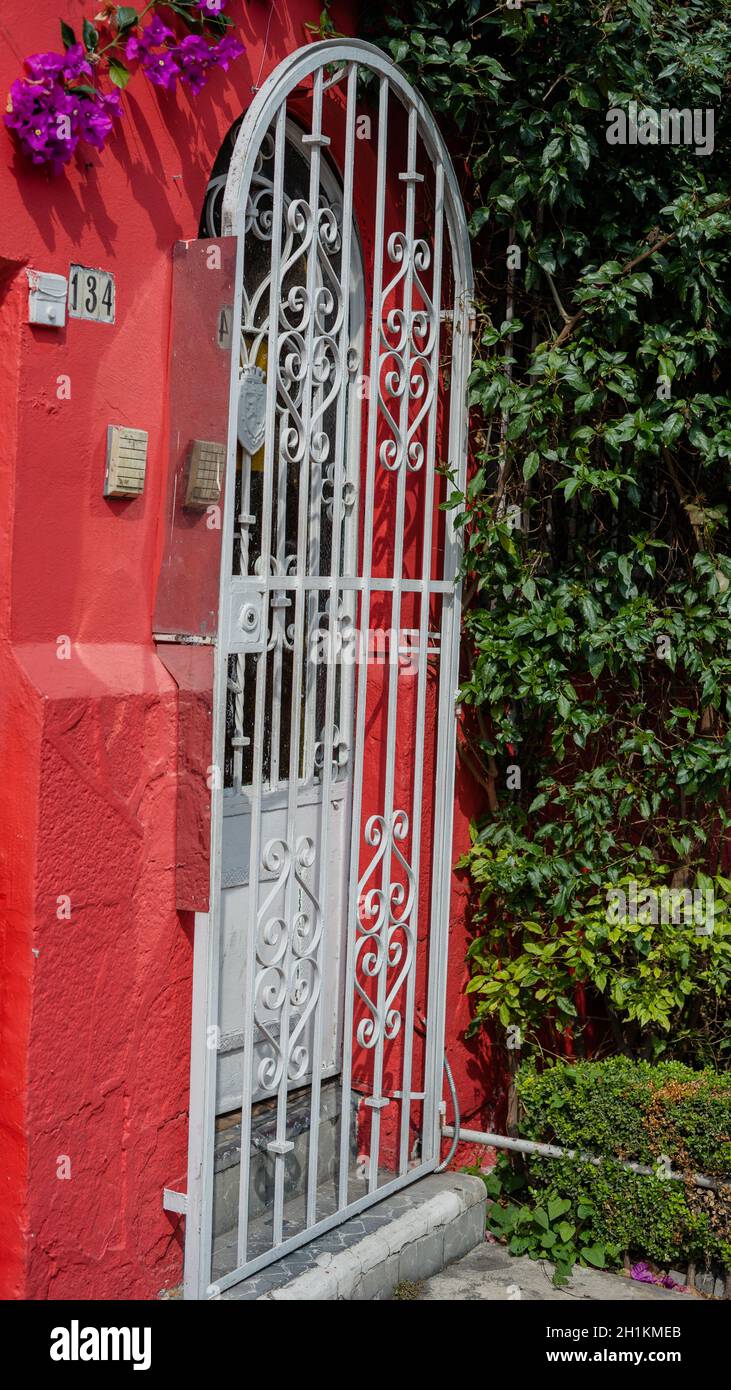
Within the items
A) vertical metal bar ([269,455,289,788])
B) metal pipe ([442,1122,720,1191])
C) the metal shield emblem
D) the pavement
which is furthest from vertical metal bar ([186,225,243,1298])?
metal pipe ([442,1122,720,1191])

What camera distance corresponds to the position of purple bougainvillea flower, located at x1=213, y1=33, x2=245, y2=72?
3.20m

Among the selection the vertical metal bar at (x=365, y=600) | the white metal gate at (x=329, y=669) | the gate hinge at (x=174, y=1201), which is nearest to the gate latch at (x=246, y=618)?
the white metal gate at (x=329, y=669)

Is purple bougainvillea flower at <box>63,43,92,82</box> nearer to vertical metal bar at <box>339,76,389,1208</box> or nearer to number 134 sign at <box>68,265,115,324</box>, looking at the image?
number 134 sign at <box>68,265,115,324</box>

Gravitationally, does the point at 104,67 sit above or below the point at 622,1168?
above

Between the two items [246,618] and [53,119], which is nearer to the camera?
[53,119]

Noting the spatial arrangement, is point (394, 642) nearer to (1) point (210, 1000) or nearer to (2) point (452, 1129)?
(1) point (210, 1000)

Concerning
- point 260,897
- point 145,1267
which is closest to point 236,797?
point 260,897

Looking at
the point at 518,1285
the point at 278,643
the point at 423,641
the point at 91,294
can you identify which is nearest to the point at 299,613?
the point at 278,643

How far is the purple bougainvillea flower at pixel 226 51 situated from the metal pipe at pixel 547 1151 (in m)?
3.20

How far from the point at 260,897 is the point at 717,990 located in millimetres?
1593

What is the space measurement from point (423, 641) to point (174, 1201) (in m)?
1.79

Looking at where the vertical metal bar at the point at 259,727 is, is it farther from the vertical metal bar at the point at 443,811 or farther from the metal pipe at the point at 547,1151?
the metal pipe at the point at 547,1151

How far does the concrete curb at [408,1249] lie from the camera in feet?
11.7

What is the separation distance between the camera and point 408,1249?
3.93 meters
